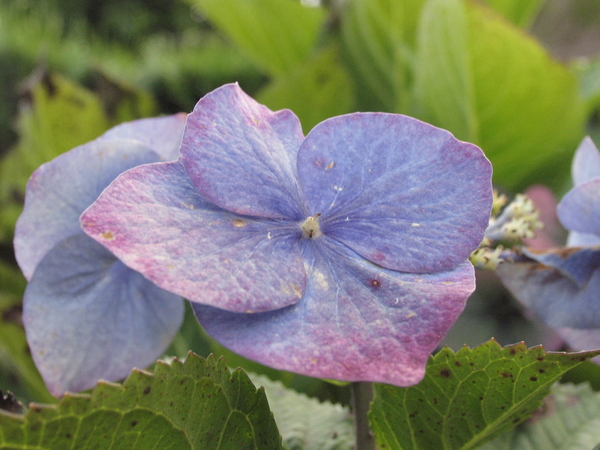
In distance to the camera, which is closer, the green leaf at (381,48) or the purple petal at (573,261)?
the purple petal at (573,261)

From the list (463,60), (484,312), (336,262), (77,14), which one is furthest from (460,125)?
(77,14)

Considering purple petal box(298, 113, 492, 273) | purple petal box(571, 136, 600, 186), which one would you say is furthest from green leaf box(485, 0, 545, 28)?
purple petal box(298, 113, 492, 273)

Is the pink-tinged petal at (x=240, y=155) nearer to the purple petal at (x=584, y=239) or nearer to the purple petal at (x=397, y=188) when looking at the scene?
the purple petal at (x=397, y=188)

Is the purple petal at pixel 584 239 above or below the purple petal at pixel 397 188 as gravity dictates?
below

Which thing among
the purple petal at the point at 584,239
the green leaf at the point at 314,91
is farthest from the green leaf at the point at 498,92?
the purple petal at the point at 584,239

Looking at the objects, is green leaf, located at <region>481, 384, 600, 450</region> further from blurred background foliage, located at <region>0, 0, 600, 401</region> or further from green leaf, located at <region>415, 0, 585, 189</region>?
green leaf, located at <region>415, 0, 585, 189</region>

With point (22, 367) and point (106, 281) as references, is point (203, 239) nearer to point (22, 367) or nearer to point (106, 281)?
point (106, 281)
